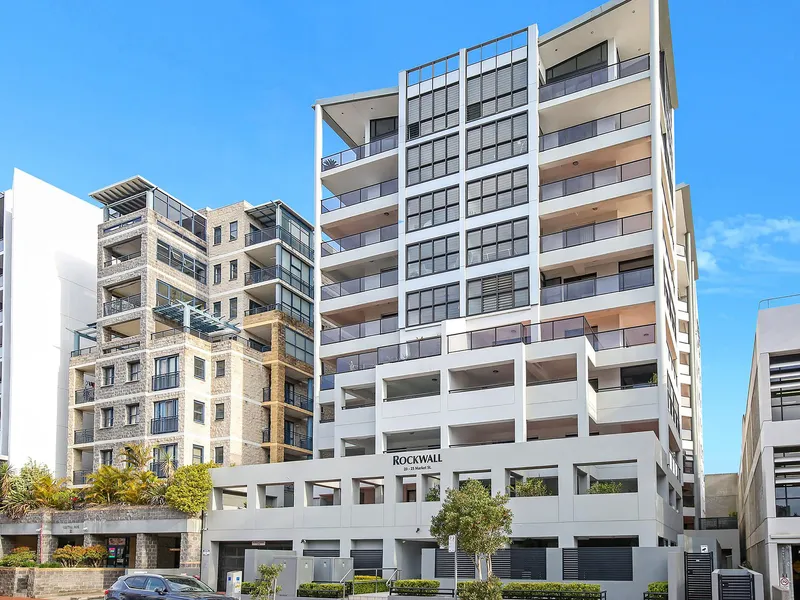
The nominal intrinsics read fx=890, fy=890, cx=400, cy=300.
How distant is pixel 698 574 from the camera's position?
106ft

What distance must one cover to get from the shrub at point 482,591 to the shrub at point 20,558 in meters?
28.5

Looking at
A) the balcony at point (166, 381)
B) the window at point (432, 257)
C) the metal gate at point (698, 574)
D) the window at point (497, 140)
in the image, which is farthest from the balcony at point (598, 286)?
the balcony at point (166, 381)

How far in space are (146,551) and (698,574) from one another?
30.0 meters

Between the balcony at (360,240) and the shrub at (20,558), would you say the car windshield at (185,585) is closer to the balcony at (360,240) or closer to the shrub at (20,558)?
the shrub at (20,558)

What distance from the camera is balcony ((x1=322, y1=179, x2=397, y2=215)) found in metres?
54.8

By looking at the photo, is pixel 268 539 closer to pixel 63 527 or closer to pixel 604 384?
pixel 63 527

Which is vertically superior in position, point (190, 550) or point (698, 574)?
point (698, 574)

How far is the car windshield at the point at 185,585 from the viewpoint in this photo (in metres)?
28.2

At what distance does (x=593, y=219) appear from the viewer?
1986 inches

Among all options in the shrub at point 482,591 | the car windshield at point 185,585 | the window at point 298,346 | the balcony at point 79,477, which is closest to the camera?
the car windshield at point 185,585

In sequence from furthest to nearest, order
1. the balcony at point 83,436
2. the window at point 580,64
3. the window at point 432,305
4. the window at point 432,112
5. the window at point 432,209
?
the balcony at point 83,436 → the window at point 432,112 → the window at point 432,209 → the window at point 580,64 → the window at point 432,305

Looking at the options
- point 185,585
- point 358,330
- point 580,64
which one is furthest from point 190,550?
point 580,64

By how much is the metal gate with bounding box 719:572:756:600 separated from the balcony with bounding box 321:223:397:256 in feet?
97.4

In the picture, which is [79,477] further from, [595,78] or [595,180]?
[595,78]
